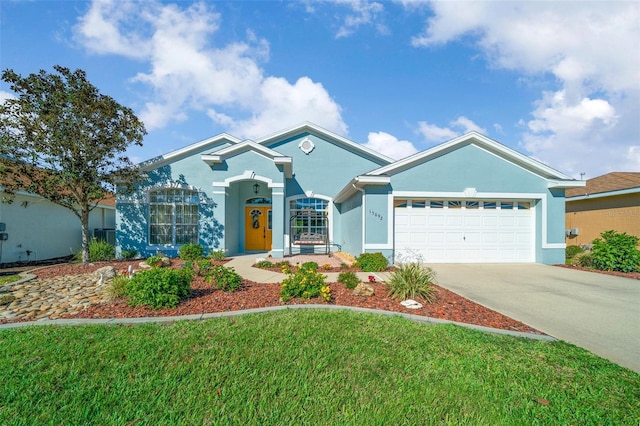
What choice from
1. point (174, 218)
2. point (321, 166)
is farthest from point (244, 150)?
point (321, 166)

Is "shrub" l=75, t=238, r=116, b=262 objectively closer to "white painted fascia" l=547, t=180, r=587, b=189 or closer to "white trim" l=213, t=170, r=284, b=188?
"white trim" l=213, t=170, r=284, b=188

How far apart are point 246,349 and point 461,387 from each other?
7.74 feet

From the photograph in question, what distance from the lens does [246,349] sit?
135 inches

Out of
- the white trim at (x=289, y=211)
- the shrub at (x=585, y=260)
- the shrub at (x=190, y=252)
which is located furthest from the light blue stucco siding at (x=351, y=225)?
the shrub at (x=585, y=260)

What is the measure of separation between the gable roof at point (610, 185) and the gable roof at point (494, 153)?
363cm

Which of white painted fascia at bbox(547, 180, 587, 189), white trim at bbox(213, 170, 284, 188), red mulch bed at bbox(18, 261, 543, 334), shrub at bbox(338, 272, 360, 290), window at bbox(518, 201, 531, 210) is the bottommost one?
red mulch bed at bbox(18, 261, 543, 334)

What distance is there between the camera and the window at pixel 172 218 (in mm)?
12430

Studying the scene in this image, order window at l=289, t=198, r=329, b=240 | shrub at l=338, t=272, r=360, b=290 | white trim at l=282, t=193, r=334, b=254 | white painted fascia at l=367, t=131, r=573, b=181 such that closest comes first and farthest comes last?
shrub at l=338, t=272, r=360, b=290, white painted fascia at l=367, t=131, r=573, b=181, white trim at l=282, t=193, r=334, b=254, window at l=289, t=198, r=329, b=240

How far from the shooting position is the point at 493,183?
10.9 metres

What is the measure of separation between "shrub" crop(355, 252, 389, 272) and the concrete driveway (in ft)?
5.55

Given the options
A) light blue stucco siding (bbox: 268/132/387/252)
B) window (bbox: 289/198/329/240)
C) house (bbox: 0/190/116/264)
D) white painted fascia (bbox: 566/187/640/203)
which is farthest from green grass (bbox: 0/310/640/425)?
white painted fascia (bbox: 566/187/640/203)

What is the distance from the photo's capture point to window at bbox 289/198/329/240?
14805 mm

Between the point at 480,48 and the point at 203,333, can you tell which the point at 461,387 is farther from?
the point at 480,48

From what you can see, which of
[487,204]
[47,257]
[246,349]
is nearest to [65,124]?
[47,257]
